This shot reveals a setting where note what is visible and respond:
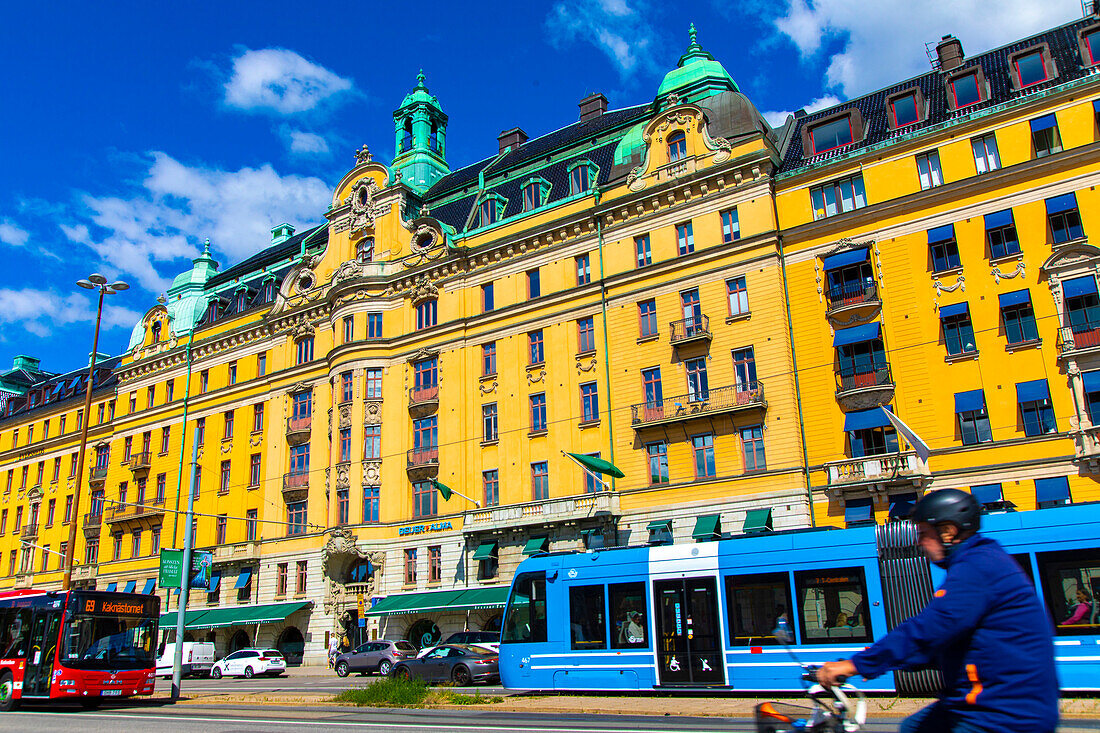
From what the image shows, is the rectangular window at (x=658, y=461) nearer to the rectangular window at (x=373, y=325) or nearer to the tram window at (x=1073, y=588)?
the rectangular window at (x=373, y=325)

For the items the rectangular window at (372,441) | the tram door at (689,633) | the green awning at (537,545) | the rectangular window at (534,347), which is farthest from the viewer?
the rectangular window at (372,441)

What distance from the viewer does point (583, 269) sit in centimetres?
4194

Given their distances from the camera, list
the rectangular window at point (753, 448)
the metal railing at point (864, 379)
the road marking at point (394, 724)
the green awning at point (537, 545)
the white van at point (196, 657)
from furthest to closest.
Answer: the white van at point (196, 657) → the green awning at point (537, 545) → the rectangular window at point (753, 448) → the metal railing at point (864, 379) → the road marking at point (394, 724)

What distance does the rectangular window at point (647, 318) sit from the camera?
39.1 metres

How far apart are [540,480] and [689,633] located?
21.8 metres

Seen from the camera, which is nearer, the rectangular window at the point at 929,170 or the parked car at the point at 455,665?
the parked car at the point at 455,665

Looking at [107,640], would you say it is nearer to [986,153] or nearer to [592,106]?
[986,153]

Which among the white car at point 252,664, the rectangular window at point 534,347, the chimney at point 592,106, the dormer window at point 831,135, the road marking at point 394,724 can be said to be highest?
the chimney at point 592,106

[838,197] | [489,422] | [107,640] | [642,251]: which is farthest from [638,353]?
[107,640]

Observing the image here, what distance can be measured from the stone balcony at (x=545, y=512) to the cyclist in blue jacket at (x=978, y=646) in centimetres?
Result: 3270

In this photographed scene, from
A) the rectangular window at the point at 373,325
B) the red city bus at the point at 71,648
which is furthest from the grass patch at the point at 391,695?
the rectangular window at the point at 373,325

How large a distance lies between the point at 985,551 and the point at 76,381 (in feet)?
260

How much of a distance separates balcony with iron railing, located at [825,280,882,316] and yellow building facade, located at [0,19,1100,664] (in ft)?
0.36

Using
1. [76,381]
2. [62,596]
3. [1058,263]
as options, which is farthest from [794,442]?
[76,381]
